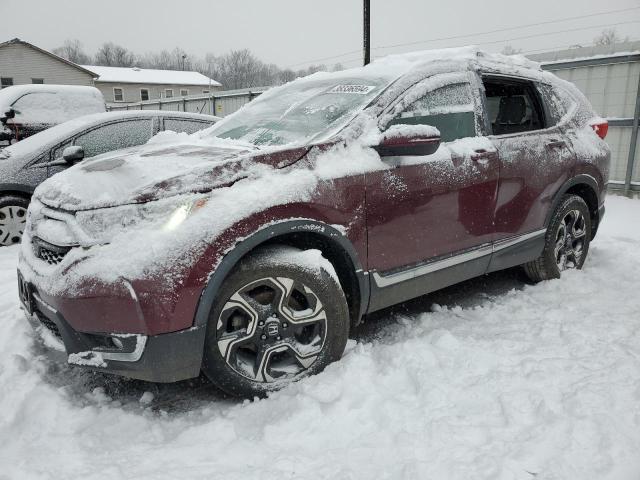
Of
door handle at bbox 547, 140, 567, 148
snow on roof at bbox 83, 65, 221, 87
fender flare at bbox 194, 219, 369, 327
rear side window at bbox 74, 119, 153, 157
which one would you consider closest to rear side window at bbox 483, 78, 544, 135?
door handle at bbox 547, 140, 567, 148

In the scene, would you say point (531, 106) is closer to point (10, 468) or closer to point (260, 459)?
point (260, 459)

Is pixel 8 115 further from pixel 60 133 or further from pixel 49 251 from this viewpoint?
pixel 49 251

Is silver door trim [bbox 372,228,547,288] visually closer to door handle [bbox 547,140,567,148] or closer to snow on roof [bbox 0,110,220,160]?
door handle [bbox 547,140,567,148]

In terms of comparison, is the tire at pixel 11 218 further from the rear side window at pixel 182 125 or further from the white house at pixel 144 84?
the white house at pixel 144 84

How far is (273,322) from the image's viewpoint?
2494mm

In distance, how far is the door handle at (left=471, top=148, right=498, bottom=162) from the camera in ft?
10.8

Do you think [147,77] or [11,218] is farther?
[147,77]

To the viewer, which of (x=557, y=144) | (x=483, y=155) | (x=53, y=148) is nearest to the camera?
(x=483, y=155)

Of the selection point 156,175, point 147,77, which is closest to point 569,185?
point 156,175

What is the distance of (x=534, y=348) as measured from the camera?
9.82 ft

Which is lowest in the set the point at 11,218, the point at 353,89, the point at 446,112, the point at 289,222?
the point at 11,218

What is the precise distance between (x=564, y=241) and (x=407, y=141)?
225cm

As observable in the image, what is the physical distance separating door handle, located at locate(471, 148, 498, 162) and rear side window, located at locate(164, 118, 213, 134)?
13.3ft

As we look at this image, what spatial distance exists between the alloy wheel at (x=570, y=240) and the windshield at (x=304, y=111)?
213cm
